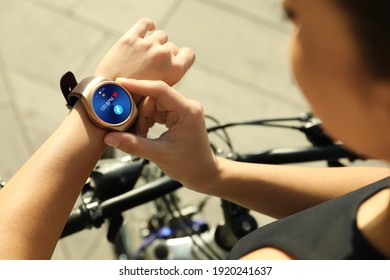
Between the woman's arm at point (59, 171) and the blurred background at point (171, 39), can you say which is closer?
the woman's arm at point (59, 171)

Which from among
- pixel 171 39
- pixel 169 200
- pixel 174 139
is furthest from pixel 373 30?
pixel 171 39

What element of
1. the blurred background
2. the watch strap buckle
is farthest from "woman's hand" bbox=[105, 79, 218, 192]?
the blurred background

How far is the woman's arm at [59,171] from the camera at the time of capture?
1367 mm

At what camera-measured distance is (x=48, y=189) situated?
142cm

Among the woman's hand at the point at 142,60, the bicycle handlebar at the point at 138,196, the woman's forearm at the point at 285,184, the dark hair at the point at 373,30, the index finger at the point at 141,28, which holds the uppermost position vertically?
the dark hair at the point at 373,30

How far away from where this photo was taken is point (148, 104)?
159cm

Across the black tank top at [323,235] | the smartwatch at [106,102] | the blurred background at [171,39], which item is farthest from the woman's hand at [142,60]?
the blurred background at [171,39]

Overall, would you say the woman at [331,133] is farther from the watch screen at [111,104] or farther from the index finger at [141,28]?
the index finger at [141,28]

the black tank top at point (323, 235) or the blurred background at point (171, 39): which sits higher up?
the black tank top at point (323, 235)

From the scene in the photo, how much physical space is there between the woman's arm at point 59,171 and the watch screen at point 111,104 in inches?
1.9

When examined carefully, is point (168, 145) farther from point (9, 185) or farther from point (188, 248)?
point (188, 248)

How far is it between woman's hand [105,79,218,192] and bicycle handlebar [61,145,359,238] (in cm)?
17

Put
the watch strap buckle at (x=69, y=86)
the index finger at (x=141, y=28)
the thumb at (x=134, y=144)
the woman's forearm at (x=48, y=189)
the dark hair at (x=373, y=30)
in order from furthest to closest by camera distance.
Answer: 1. the index finger at (x=141, y=28)
2. the watch strap buckle at (x=69, y=86)
3. the thumb at (x=134, y=144)
4. the woman's forearm at (x=48, y=189)
5. the dark hair at (x=373, y=30)

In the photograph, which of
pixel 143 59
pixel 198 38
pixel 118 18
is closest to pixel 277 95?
pixel 198 38
